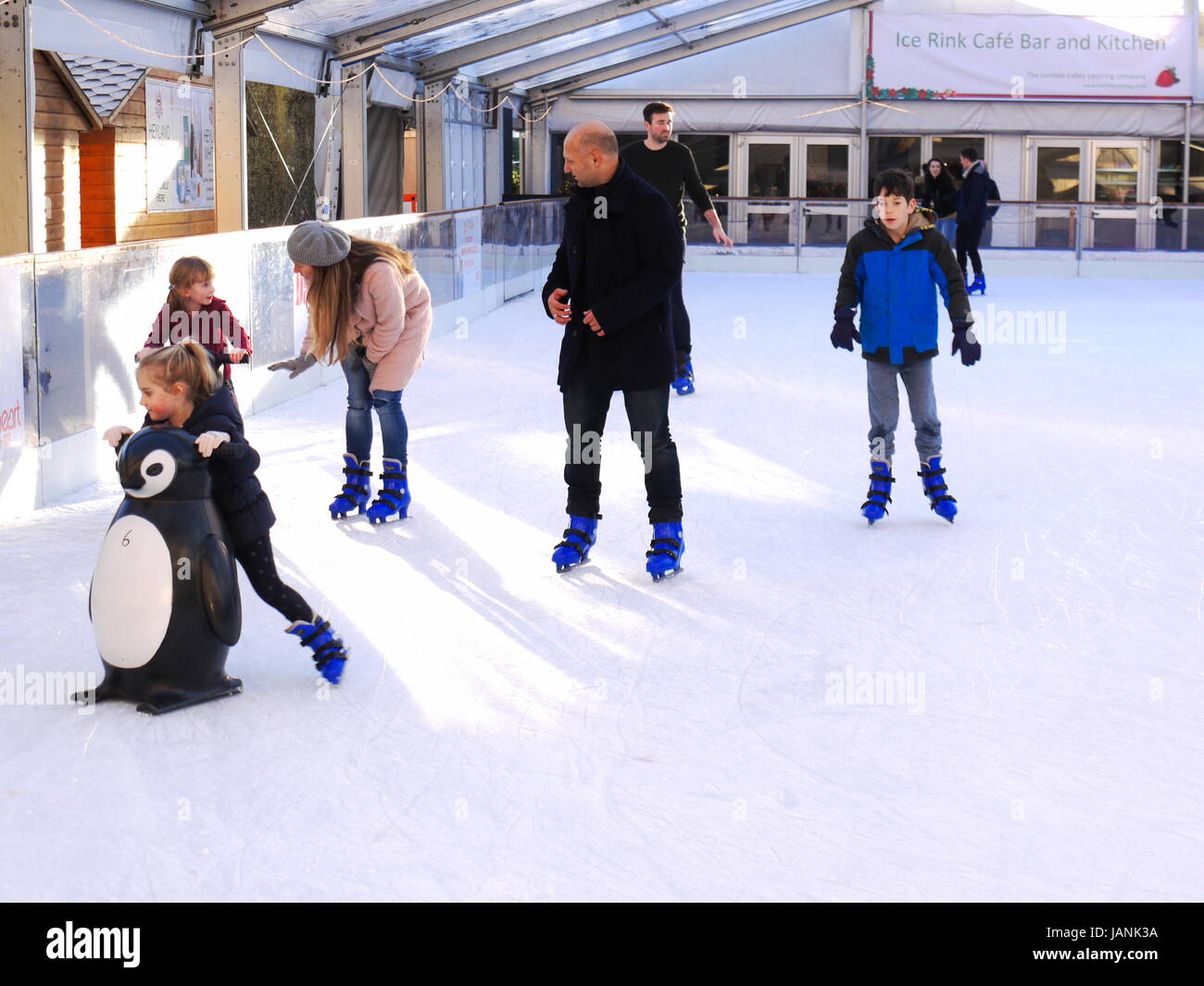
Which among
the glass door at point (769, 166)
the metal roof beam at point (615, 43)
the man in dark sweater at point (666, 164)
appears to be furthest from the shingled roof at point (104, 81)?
the glass door at point (769, 166)

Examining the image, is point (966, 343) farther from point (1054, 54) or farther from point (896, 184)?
point (1054, 54)

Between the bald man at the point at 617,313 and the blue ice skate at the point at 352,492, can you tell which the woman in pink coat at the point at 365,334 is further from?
the bald man at the point at 617,313

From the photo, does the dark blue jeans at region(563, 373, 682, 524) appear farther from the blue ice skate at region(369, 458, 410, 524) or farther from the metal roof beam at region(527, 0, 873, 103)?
the metal roof beam at region(527, 0, 873, 103)

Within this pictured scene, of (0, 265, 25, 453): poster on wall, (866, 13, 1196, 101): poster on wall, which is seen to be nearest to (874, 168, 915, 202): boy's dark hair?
(0, 265, 25, 453): poster on wall

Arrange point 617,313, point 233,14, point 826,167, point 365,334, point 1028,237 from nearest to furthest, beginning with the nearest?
1. point 617,313
2. point 365,334
3. point 233,14
4. point 1028,237
5. point 826,167

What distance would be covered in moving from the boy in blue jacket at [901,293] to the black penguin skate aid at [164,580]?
2.47 meters

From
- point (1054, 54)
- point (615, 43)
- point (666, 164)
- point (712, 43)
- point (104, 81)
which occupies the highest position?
point (712, 43)

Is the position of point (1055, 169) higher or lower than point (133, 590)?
higher

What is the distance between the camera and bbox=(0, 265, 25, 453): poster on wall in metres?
5.43

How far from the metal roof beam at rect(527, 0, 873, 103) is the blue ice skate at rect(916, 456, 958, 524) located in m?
18.4

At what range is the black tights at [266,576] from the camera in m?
3.55

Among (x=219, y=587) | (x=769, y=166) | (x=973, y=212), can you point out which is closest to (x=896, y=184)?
(x=219, y=587)

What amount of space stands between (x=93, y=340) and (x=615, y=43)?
50.2 feet

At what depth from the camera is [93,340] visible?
245 inches
